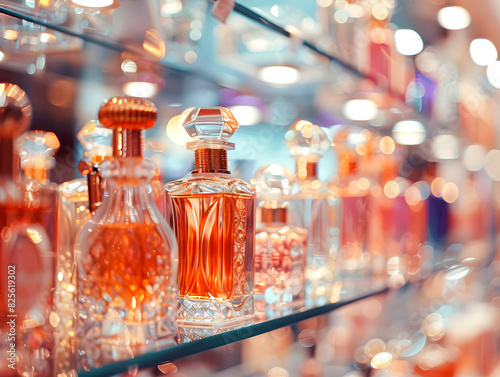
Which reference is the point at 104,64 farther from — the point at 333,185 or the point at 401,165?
the point at 401,165

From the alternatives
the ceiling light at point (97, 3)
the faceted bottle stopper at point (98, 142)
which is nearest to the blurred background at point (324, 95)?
the ceiling light at point (97, 3)

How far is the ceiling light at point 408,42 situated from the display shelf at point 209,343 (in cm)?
104

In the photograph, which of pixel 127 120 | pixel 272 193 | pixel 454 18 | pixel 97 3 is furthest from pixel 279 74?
pixel 454 18

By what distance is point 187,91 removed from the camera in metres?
1.14

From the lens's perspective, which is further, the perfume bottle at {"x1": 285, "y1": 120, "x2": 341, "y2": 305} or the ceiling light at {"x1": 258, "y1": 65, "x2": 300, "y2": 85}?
the ceiling light at {"x1": 258, "y1": 65, "x2": 300, "y2": 85}

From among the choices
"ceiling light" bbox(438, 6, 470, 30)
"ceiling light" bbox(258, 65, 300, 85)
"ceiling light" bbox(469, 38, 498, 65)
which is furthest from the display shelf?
"ceiling light" bbox(469, 38, 498, 65)

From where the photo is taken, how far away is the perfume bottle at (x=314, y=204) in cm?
104

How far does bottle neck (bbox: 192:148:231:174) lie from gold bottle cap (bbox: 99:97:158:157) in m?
0.14

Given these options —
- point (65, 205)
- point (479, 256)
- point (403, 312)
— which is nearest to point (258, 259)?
point (65, 205)

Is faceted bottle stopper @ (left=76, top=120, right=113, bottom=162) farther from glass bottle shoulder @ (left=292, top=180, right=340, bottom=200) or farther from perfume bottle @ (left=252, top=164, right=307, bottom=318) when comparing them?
glass bottle shoulder @ (left=292, top=180, right=340, bottom=200)

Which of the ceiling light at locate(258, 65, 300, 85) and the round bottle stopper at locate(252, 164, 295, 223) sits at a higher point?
the ceiling light at locate(258, 65, 300, 85)

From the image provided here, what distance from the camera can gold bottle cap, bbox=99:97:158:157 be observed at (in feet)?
1.85

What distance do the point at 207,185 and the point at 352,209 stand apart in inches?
21.9

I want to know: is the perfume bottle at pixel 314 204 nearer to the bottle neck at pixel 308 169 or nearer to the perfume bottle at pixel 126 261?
the bottle neck at pixel 308 169
